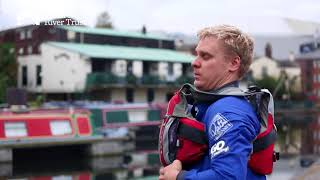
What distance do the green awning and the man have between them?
27.0 metres

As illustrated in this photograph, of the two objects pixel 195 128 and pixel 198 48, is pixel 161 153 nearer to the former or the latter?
pixel 195 128

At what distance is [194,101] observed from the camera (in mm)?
1589

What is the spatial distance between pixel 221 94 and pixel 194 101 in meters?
0.10

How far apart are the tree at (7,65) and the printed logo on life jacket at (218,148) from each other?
26380 millimetres

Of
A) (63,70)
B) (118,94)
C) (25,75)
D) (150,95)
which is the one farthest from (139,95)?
(25,75)

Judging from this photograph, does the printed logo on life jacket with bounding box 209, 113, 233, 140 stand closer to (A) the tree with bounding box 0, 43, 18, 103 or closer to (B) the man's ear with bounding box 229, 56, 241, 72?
(B) the man's ear with bounding box 229, 56, 241, 72

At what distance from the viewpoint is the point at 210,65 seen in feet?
5.08

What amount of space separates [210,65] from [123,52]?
96.3ft

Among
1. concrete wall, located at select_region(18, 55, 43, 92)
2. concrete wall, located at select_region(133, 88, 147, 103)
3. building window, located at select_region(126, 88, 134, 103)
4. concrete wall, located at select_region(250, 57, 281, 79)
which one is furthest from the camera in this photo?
concrete wall, located at select_region(250, 57, 281, 79)

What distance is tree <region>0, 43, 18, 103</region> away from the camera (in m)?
27.6

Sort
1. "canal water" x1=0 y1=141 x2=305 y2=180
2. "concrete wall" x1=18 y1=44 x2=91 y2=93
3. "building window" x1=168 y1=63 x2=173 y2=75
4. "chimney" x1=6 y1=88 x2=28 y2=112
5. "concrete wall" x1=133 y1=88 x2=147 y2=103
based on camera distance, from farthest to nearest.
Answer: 1. "building window" x1=168 y1=63 x2=173 y2=75
2. "concrete wall" x1=133 y1=88 x2=147 y2=103
3. "concrete wall" x1=18 y1=44 x2=91 y2=93
4. "chimney" x1=6 y1=88 x2=28 y2=112
5. "canal water" x1=0 y1=141 x2=305 y2=180

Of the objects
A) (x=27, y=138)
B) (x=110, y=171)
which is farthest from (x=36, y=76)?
(x=110, y=171)

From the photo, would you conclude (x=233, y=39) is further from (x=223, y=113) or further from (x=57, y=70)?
(x=57, y=70)

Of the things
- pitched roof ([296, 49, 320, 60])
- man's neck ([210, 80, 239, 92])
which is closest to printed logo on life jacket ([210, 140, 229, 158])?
man's neck ([210, 80, 239, 92])
